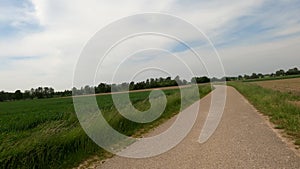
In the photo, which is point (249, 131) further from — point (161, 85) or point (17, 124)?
point (161, 85)

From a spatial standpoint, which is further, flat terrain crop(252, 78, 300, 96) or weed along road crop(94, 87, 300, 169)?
flat terrain crop(252, 78, 300, 96)

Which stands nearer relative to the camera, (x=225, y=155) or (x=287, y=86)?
(x=225, y=155)

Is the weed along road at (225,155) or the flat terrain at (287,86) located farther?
the flat terrain at (287,86)

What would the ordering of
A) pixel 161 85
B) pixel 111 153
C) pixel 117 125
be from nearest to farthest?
pixel 111 153, pixel 117 125, pixel 161 85

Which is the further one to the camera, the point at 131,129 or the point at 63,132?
the point at 131,129

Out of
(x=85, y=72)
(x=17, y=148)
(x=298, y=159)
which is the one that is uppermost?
(x=85, y=72)

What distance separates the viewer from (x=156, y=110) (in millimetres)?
15945

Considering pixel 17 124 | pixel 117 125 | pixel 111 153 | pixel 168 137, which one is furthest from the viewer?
pixel 17 124

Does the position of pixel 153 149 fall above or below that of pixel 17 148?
below

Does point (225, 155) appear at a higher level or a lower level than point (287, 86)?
lower

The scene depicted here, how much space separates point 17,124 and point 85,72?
10.0 meters

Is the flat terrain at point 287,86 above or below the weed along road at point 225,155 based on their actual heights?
above

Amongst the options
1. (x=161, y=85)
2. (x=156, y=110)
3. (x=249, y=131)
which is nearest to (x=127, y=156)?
(x=249, y=131)

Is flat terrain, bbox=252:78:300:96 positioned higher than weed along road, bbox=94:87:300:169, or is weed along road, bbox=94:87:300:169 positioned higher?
flat terrain, bbox=252:78:300:96
